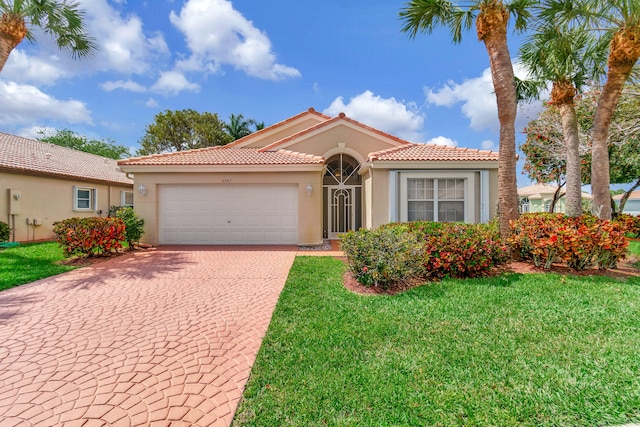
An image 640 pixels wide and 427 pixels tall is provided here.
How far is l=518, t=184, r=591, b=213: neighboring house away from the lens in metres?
33.8

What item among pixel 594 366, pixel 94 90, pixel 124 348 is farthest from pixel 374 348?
pixel 94 90

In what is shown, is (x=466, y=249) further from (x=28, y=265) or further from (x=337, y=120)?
(x=28, y=265)

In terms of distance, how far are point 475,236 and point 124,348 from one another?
817 cm

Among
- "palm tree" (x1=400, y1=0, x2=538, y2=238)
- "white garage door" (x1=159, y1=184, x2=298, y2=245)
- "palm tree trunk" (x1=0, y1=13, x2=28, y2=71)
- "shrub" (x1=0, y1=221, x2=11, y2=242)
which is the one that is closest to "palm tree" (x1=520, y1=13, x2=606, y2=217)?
"palm tree" (x1=400, y1=0, x2=538, y2=238)

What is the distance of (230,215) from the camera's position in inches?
520

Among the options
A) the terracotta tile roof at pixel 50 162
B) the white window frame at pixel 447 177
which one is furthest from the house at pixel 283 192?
the terracotta tile roof at pixel 50 162

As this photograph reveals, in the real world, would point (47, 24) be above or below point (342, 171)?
above

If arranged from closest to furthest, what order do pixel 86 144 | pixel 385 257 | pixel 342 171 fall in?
1. pixel 385 257
2. pixel 342 171
3. pixel 86 144

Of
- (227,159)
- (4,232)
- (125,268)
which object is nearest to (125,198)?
(4,232)

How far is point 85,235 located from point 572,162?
17.3 metres

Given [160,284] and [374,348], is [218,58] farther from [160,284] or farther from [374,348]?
[374,348]

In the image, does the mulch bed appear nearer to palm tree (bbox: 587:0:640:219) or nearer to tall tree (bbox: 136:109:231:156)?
palm tree (bbox: 587:0:640:219)

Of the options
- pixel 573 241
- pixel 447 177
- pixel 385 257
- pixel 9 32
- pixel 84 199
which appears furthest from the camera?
pixel 84 199

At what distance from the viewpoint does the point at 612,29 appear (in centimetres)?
923
